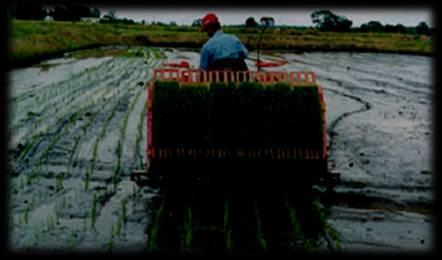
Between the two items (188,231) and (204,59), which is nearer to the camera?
(188,231)

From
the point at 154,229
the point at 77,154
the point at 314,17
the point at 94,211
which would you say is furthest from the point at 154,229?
the point at 314,17

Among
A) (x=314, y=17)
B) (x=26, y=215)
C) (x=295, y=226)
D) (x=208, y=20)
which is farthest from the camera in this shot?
(x=314, y=17)

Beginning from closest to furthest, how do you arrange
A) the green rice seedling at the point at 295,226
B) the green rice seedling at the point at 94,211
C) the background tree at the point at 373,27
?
the green rice seedling at the point at 295,226 → the green rice seedling at the point at 94,211 → the background tree at the point at 373,27

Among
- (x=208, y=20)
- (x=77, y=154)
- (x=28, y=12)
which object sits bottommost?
(x=77, y=154)

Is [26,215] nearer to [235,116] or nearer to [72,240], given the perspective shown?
[72,240]

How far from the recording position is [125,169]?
8891 millimetres

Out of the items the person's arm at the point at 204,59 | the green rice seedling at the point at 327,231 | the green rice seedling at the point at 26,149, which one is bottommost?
the green rice seedling at the point at 327,231

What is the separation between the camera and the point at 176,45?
43406 millimetres

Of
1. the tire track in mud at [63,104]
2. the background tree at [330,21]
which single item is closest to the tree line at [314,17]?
the background tree at [330,21]

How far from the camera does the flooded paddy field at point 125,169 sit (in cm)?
639

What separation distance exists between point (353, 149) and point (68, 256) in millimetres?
6008

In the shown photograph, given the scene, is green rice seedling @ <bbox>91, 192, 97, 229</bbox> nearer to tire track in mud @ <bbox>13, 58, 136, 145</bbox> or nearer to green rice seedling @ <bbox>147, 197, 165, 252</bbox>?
green rice seedling @ <bbox>147, 197, 165, 252</bbox>

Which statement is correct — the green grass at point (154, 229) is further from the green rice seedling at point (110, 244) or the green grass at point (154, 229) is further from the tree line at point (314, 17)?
the tree line at point (314, 17)

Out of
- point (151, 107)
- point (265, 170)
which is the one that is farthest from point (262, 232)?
point (151, 107)
